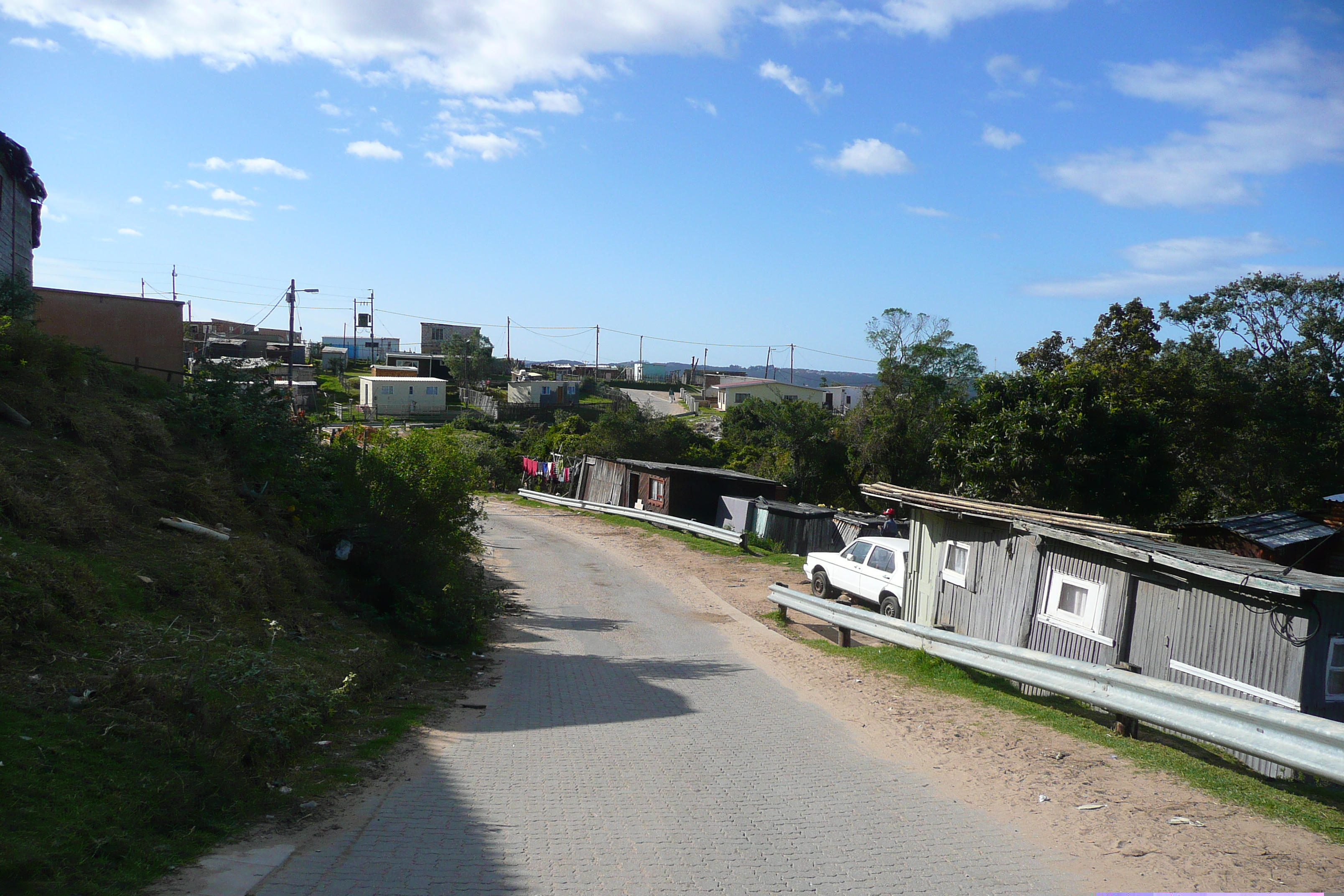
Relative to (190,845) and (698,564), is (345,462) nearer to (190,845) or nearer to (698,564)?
(190,845)

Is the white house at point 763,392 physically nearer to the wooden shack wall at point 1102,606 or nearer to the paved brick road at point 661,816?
the wooden shack wall at point 1102,606

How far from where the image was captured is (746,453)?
1821 inches

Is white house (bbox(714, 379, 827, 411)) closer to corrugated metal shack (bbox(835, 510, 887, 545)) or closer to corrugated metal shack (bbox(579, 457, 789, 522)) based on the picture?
corrugated metal shack (bbox(579, 457, 789, 522))

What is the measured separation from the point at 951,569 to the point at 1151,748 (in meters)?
6.07

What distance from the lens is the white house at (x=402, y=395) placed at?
59250 mm

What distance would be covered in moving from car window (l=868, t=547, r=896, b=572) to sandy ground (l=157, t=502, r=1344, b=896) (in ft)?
16.2

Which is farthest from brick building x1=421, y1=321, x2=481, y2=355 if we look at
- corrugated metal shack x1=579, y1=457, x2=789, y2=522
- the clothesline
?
corrugated metal shack x1=579, y1=457, x2=789, y2=522

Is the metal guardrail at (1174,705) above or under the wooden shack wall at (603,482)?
above

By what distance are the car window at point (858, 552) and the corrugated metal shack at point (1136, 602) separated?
243 centimetres

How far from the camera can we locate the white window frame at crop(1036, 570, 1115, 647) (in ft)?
33.1

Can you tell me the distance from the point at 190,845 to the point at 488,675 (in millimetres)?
6055

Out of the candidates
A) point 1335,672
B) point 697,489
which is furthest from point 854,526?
point 1335,672

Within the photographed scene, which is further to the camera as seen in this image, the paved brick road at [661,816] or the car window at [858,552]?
the car window at [858,552]

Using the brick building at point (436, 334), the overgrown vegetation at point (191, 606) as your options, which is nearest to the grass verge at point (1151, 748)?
the overgrown vegetation at point (191, 606)
